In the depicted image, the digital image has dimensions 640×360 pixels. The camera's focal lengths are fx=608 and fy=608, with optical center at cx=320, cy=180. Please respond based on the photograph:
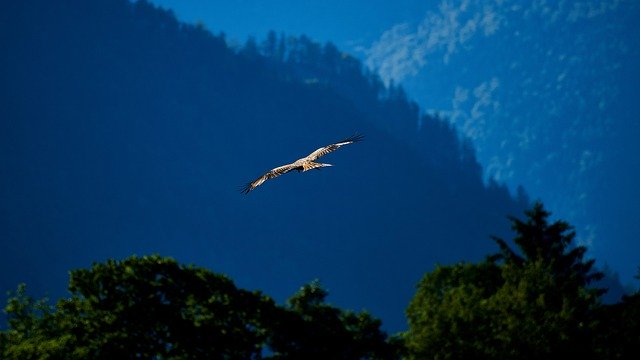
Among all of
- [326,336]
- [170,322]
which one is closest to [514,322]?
[326,336]

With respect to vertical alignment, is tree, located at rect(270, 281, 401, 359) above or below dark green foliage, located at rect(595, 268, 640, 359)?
above

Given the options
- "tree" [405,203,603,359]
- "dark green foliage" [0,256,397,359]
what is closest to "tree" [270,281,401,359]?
"dark green foliage" [0,256,397,359]

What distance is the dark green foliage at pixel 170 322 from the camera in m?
21.4

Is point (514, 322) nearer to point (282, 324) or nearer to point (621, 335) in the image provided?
point (621, 335)

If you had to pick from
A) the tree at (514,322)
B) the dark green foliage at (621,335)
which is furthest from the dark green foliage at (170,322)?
the dark green foliage at (621,335)

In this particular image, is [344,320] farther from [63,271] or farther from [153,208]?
[153,208]

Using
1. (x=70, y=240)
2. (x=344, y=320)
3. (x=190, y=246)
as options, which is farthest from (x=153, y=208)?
(x=344, y=320)

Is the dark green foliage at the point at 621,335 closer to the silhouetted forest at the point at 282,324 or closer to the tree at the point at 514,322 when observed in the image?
the silhouetted forest at the point at 282,324

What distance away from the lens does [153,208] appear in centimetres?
19538

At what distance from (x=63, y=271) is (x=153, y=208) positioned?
1606 inches

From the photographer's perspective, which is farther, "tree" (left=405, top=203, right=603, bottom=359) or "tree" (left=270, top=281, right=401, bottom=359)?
"tree" (left=270, top=281, right=401, bottom=359)

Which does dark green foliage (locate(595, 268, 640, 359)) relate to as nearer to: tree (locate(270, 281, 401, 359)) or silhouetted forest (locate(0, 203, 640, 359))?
silhouetted forest (locate(0, 203, 640, 359))

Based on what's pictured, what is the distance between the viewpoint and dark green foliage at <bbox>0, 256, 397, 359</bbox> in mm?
21406

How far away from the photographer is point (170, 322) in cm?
2212
